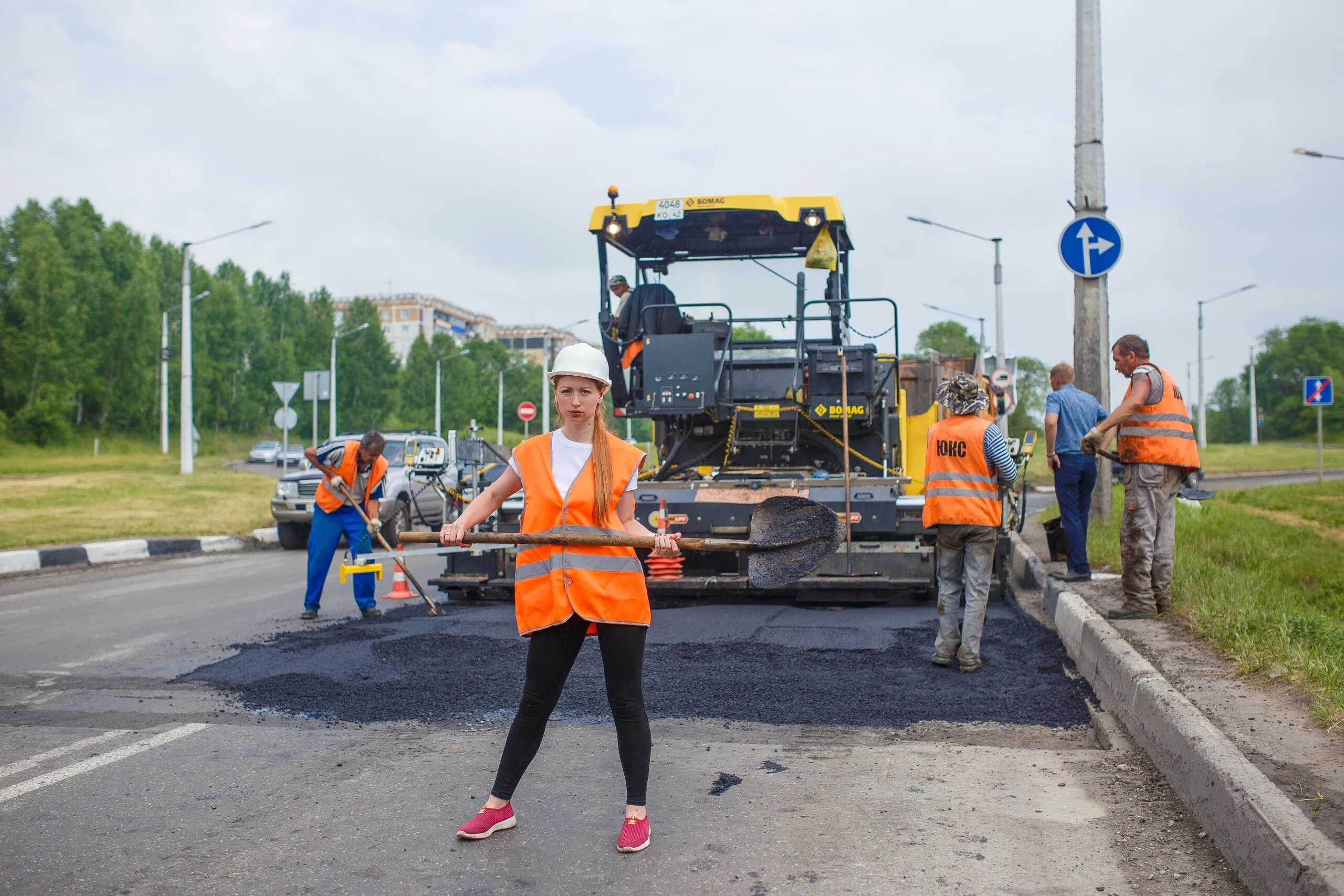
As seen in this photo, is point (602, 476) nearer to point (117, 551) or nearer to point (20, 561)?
point (20, 561)

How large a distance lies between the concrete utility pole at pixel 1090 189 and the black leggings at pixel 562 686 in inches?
330

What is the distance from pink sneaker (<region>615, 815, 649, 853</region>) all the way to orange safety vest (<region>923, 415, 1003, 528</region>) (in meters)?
3.54

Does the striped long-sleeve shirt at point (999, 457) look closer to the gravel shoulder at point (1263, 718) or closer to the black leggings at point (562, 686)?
the gravel shoulder at point (1263, 718)

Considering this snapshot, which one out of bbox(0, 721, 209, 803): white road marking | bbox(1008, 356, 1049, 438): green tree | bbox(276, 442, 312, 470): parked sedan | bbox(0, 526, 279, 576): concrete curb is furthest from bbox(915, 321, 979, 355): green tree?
bbox(0, 721, 209, 803): white road marking

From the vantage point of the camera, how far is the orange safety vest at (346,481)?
917 centimetres

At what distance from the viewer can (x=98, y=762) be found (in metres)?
4.80

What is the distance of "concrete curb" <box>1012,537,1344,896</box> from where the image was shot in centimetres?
304

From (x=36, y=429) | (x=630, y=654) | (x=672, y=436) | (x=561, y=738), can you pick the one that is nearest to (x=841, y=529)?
(x=630, y=654)

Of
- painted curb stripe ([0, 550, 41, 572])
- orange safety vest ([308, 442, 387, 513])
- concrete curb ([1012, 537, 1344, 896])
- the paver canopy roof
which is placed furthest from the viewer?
painted curb stripe ([0, 550, 41, 572])

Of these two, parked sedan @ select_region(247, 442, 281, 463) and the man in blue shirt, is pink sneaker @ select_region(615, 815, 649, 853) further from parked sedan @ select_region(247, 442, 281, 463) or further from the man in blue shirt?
parked sedan @ select_region(247, 442, 281, 463)

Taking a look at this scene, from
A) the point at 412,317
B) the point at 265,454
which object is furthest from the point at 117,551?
the point at 412,317

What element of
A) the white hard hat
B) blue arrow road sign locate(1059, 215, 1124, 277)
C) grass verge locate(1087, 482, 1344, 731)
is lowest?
grass verge locate(1087, 482, 1344, 731)

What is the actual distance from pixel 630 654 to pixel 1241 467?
1694 inches

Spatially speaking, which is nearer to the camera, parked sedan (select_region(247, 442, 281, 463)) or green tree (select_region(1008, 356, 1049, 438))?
parked sedan (select_region(247, 442, 281, 463))
